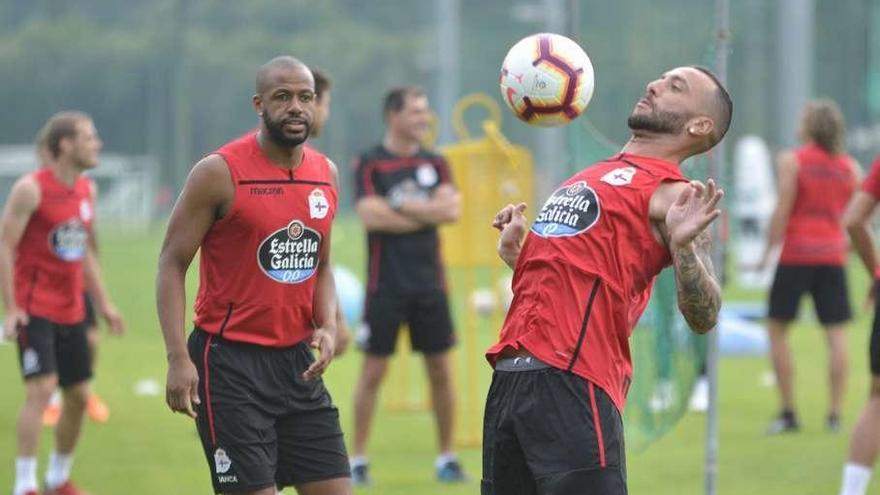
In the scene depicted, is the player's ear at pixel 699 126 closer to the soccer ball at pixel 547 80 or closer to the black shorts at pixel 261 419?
the soccer ball at pixel 547 80

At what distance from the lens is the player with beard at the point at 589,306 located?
4.85m

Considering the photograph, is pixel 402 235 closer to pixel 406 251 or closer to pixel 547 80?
pixel 406 251

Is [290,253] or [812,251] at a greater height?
[290,253]

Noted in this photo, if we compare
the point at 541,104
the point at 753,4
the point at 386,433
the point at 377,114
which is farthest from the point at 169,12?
the point at 541,104

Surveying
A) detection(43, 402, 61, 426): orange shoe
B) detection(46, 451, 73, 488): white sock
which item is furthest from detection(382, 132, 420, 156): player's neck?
detection(43, 402, 61, 426): orange shoe

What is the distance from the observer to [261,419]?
576cm

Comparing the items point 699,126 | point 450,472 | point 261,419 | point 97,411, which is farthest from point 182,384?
point 97,411

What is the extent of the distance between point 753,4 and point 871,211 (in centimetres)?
1731

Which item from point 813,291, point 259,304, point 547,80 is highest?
point 547,80

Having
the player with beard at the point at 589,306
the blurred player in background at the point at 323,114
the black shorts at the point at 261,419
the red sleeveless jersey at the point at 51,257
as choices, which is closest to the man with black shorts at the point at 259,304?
the black shorts at the point at 261,419

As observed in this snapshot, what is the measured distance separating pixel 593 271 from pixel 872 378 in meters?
3.31

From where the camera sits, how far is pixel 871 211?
795 centimetres

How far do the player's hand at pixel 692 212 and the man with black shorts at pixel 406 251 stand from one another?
4998mm

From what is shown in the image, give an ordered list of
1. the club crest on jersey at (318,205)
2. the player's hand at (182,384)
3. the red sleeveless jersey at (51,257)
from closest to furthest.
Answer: the player's hand at (182,384) < the club crest on jersey at (318,205) < the red sleeveless jersey at (51,257)
